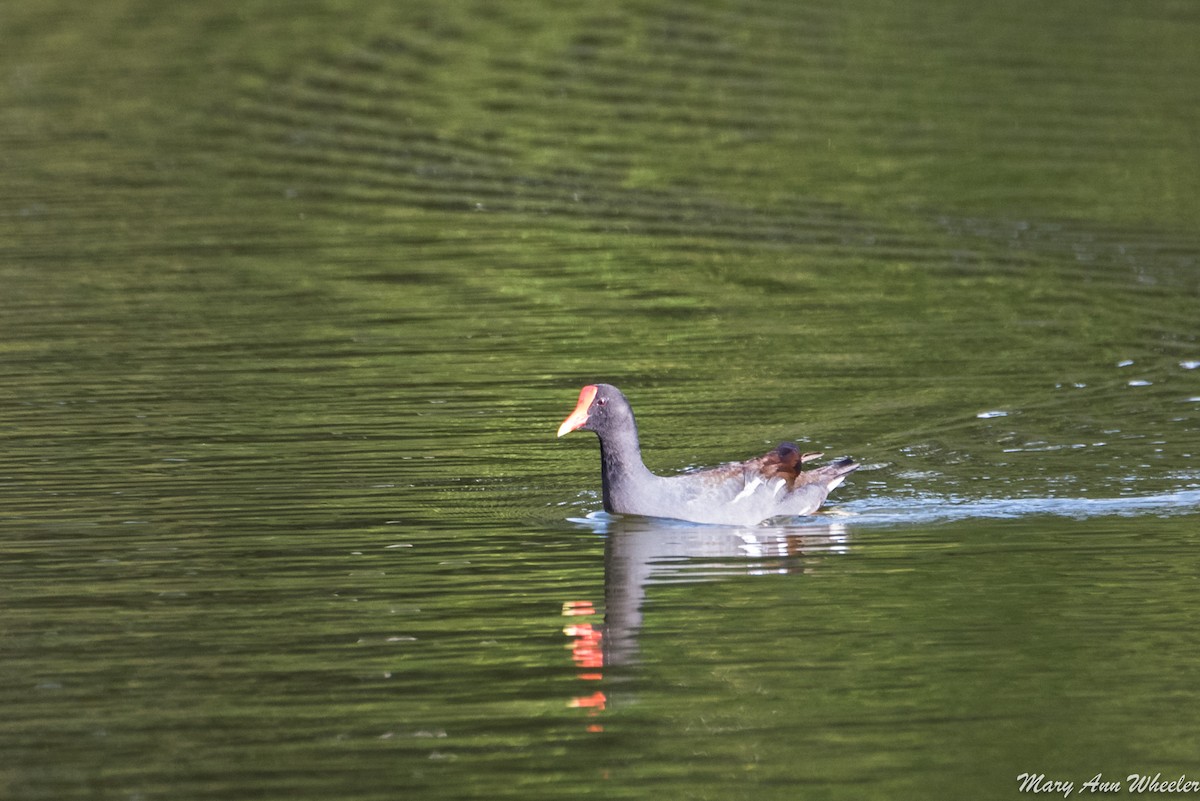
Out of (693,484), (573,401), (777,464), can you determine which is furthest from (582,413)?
(573,401)

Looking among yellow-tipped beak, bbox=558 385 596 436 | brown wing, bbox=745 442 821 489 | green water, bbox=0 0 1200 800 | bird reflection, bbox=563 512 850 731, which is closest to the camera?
green water, bbox=0 0 1200 800

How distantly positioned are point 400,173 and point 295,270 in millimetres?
5323

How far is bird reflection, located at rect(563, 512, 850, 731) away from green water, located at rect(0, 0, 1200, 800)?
0.17 ft

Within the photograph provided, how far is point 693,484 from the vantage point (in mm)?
14914

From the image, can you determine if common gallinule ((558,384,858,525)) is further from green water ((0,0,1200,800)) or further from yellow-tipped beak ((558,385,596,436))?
green water ((0,0,1200,800))

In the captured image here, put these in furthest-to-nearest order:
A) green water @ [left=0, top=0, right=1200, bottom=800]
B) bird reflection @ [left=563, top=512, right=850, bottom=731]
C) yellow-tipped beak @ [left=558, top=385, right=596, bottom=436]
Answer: yellow-tipped beak @ [left=558, top=385, right=596, bottom=436]
bird reflection @ [left=563, top=512, right=850, bottom=731]
green water @ [left=0, top=0, right=1200, bottom=800]

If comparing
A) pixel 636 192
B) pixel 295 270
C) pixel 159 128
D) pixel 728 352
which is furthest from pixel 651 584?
pixel 159 128

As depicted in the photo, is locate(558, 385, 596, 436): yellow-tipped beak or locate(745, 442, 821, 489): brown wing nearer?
locate(745, 442, 821, 489): brown wing

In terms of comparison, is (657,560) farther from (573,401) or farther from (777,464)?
(573,401)

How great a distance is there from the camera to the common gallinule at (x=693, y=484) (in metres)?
14.9

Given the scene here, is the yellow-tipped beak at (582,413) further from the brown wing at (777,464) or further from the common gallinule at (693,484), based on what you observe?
the brown wing at (777,464)

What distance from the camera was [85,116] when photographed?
1318 inches

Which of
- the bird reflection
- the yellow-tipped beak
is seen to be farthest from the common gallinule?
the bird reflection

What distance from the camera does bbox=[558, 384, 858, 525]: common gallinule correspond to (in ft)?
48.8
